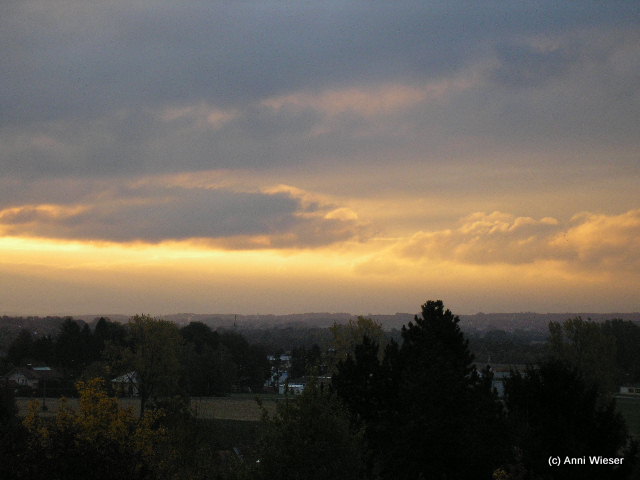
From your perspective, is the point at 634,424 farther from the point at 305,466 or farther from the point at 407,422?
the point at 305,466

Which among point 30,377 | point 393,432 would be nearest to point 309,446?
point 393,432

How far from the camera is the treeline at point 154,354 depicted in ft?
289

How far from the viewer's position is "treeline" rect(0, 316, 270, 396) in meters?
87.9

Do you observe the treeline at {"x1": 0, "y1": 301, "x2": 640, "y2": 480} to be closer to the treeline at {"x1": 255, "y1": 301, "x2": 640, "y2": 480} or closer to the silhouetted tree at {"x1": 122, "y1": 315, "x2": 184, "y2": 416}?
the treeline at {"x1": 255, "y1": 301, "x2": 640, "y2": 480}

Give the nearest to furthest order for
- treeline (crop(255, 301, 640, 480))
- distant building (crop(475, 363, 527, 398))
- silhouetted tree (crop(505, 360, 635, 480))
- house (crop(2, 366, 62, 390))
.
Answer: treeline (crop(255, 301, 640, 480)) < silhouetted tree (crop(505, 360, 635, 480)) < distant building (crop(475, 363, 527, 398)) < house (crop(2, 366, 62, 390))

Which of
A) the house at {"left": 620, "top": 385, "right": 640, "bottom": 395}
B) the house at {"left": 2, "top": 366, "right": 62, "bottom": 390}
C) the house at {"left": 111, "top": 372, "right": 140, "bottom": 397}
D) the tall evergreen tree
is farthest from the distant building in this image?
the house at {"left": 2, "top": 366, "right": 62, "bottom": 390}

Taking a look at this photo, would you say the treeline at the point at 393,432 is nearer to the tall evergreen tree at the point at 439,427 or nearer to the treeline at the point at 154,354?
the tall evergreen tree at the point at 439,427

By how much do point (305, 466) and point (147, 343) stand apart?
63.4 meters

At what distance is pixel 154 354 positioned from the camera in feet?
286

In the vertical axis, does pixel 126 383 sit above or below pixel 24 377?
above

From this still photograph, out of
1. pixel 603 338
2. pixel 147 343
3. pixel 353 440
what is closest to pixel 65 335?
pixel 147 343

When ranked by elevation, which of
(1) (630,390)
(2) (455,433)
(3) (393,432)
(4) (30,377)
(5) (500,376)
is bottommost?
(1) (630,390)

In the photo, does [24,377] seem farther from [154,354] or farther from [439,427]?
[439,427]

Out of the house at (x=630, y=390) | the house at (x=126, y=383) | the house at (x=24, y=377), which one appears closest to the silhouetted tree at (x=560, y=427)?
the house at (x=126, y=383)
